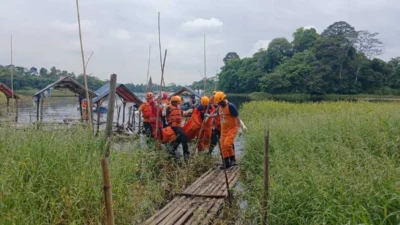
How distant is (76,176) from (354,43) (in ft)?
188

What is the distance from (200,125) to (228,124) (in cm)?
116

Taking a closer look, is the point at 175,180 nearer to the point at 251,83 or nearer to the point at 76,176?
the point at 76,176

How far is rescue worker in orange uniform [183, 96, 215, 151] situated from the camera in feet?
26.3

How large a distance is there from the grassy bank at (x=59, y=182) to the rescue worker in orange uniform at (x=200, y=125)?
3.27 m

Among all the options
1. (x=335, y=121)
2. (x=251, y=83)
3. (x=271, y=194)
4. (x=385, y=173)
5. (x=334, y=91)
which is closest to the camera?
(x=385, y=173)

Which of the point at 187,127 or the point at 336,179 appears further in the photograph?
the point at 187,127

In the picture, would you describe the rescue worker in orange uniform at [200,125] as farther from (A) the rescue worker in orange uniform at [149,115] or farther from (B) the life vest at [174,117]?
(A) the rescue worker in orange uniform at [149,115]

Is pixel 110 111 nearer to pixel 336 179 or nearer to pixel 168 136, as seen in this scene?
pixel 168 136

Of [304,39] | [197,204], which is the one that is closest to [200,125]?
[197,204]

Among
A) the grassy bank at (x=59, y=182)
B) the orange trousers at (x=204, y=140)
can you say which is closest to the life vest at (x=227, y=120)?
the orange trousers at (x=204, y=140)

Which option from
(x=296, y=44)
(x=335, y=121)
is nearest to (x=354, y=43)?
(x=296, y=44)

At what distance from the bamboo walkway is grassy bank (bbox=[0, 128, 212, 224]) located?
34cm

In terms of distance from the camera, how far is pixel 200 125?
7992mm

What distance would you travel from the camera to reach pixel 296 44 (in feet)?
215
